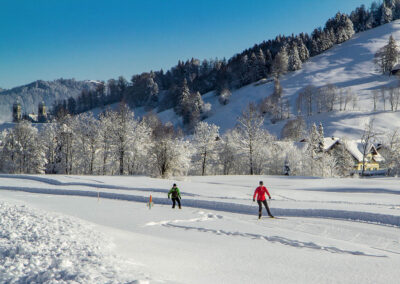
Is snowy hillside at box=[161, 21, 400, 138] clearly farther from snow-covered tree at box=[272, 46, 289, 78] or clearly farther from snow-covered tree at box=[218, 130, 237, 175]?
snow-covered tree at box=[218, 130, 237, 175]

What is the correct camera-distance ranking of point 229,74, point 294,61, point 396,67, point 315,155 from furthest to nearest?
point 229,74, point 294,61, point 396,67, point 315,155

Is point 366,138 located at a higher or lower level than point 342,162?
higher

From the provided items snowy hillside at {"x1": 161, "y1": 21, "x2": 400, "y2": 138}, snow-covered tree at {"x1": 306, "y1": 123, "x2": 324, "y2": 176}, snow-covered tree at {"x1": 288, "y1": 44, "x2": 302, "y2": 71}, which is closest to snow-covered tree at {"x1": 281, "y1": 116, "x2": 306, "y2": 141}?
snowy hillside at {"x1": 161, "y1": 21, "x2": 400, "y2": 138}

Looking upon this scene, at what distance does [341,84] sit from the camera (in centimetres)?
11825

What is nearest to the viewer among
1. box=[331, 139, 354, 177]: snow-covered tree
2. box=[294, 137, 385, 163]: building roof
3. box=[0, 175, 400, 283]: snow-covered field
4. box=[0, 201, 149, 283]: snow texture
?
box=[0, 201, 149, 283]: snow texture

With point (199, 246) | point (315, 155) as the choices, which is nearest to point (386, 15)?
point (315, 155)

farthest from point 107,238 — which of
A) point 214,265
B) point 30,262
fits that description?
point 214,265

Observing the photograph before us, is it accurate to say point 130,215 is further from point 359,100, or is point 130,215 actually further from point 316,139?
point 359,100

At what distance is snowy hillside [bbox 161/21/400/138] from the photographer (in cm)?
9162

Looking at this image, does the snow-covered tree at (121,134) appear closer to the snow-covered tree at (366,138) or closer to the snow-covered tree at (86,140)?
the snow-covered tree at (86,140)

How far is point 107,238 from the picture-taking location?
1070 cm

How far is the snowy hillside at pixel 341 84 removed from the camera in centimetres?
9162

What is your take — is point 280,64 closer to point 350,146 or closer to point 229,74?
point 229,74

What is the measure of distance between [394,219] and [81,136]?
46.6 meters
